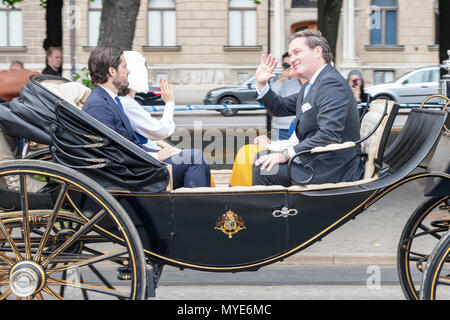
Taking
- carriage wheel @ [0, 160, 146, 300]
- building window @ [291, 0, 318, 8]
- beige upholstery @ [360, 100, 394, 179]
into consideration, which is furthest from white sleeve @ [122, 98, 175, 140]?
building window @ [291, 0, 318, 8]

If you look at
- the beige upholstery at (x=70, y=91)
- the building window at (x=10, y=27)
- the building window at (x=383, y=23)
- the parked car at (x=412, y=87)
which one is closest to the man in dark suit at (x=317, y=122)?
the beige upholstery at (x=70, y=91)

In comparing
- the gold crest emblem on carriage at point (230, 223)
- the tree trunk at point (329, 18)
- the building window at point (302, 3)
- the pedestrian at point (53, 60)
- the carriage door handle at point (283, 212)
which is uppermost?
the building window at point (302, 3)

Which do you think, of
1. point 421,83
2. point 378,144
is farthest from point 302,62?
point 421,83

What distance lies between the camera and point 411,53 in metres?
28.9

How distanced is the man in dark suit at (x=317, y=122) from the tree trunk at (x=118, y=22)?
5.02 meters

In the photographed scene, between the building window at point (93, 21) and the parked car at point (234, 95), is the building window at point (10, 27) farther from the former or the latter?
the parked car at point (234, 95)

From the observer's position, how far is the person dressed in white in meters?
4.08

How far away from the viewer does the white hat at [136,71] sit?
13.7 feet

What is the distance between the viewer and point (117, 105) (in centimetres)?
392

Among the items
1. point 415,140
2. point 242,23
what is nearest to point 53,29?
point 415,140

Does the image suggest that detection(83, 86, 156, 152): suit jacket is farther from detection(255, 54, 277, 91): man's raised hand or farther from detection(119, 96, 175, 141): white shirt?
detection(255, 54, 277, 91): man's raised hand

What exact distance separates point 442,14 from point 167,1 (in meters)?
17.7

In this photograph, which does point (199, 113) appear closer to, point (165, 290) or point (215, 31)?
point (215, 31)

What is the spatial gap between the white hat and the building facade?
79.9 feet
